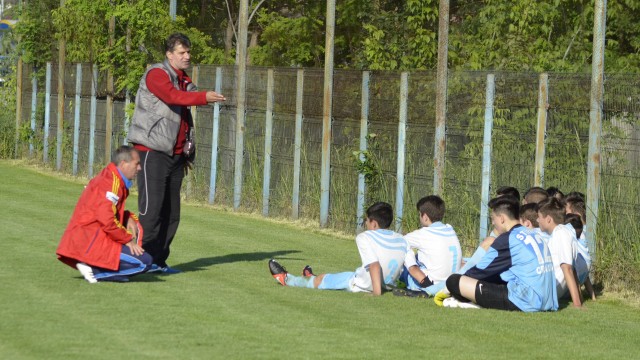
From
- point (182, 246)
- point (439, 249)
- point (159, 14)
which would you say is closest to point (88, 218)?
point (439, 249)

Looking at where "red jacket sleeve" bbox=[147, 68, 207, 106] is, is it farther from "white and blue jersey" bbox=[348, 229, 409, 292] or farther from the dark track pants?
"white and blue jersey" bbox=[348, 229, 409, 292]

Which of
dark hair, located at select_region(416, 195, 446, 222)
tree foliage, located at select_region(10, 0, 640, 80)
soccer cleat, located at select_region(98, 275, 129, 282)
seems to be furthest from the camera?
tree foliage, located at select_region(10, 0, 640, 80)

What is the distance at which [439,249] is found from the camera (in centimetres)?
1252

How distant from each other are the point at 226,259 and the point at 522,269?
443cm

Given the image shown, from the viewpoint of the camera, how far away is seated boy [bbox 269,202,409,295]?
39.5 ft

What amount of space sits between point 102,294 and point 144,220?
1.72 metres

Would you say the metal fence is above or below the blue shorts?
above

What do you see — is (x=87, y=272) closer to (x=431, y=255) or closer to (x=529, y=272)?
(x=431, y=255)

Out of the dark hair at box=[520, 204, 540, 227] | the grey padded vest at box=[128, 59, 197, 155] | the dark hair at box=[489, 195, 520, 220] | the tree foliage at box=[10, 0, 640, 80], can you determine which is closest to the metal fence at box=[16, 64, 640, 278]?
the dark hair at box=[520, 204, 540, 227]

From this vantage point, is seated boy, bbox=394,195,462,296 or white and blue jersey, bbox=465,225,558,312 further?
seated boy, bbox=394,195,462,296

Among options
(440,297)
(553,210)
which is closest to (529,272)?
(440,297)

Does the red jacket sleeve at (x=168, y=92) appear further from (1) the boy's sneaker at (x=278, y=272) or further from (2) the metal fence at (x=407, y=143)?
(2) the metal fence at (x=407, y=143)

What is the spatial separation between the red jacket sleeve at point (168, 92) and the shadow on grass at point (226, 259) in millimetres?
1832

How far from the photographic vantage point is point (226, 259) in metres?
15.0
